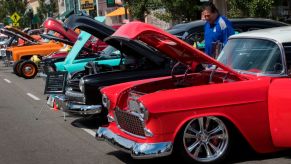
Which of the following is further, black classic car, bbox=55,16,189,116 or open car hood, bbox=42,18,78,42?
open car hood, bbox=42,18,78,42

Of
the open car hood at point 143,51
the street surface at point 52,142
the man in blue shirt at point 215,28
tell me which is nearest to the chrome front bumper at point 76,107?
the street surface at point 52,142

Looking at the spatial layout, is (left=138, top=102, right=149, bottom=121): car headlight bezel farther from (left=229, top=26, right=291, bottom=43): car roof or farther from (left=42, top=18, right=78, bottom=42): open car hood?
(left=42, top=18, right=78, bottom=42): open car hood

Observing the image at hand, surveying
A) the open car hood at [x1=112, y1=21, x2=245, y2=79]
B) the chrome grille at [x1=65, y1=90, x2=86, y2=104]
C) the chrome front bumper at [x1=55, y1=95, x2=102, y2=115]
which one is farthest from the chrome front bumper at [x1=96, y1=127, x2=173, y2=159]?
the chrome grille at [x1=65, y1=90, x2=86, y2=104]

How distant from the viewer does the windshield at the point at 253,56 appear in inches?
236

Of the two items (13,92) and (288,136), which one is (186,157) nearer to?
(288,136)

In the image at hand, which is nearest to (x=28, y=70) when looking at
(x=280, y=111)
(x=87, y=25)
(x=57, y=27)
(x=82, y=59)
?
(x=57, y=27)

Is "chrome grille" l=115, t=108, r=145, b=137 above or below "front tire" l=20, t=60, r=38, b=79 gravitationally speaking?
above

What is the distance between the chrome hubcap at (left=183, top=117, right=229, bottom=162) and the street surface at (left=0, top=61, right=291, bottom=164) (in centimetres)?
30

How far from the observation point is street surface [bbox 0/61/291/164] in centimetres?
635

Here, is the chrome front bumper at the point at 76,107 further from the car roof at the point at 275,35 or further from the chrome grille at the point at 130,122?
the car roof at the point at 275,35

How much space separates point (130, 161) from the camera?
6.25 m

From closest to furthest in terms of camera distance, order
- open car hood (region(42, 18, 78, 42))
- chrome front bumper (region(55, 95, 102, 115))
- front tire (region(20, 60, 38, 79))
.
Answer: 1. chrome front bumper (region(55, 95, 102, 115))
2. open car hood (region(42, 18, 78, 42))
3. front tire (region(20, 60, 38, 79))

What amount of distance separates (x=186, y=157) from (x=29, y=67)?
45.6ft

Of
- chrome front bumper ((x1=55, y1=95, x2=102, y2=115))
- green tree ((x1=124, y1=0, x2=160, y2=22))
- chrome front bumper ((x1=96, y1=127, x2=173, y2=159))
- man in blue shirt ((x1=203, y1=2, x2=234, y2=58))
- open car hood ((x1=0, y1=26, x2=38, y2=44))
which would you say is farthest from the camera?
green tree ((x1=124, y1=0, x2=160, y2=22))
